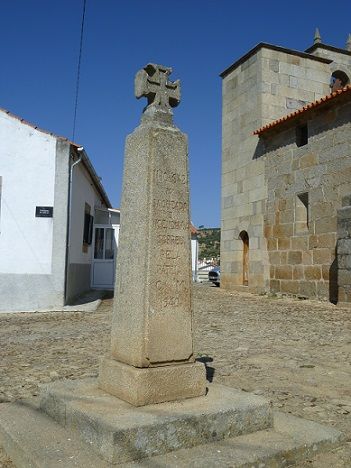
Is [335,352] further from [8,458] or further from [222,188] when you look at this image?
[222,188]

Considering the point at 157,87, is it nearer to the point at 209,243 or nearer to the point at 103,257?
the point at 103,257

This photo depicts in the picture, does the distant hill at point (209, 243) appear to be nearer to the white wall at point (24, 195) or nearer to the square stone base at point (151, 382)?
the white wall at point (24, 195)

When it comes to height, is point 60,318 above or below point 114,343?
below

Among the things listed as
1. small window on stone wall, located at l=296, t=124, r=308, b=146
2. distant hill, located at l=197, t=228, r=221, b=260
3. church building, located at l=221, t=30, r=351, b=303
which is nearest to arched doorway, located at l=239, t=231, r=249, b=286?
church building, located at l=221, t=30, r=351, b=303

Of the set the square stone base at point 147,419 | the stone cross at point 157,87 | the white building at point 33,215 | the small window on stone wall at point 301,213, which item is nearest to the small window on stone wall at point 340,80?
the small window on stone wall at point 301,213

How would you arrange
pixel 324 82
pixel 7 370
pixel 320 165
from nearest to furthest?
1. pixel 7 370
2. pixel 320 165
3. pixel 324 82

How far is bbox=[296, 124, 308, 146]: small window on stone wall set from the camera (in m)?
13.4

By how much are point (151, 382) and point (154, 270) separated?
0.76 m

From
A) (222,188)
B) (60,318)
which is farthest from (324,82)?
(60,318)

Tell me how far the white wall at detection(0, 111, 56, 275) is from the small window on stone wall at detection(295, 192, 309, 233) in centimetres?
684

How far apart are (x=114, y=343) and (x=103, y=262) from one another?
1483 centimetres

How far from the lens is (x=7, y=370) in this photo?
513cm

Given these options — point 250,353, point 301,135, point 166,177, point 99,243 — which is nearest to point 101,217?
point 99,243

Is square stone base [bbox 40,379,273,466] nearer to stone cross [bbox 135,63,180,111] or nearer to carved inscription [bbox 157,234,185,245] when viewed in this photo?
carved inscription [bbox 157,234,185,245]
